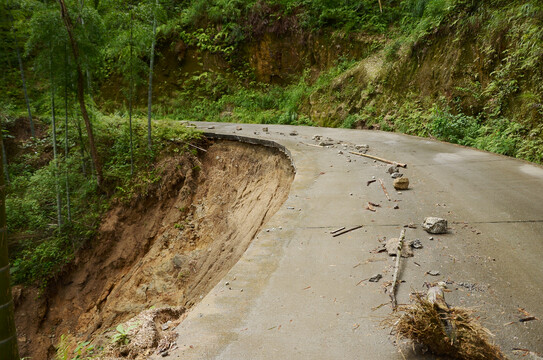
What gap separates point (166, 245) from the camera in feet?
34.3

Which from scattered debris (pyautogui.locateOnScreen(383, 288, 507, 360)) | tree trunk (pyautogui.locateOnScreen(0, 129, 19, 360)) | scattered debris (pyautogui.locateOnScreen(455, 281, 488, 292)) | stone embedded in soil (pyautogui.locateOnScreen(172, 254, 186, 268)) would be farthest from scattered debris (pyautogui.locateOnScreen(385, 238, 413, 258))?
stone embedded in soil (pyautogui.locateOnScreen(172, 254, 186, 268))

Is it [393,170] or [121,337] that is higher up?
[393,170]

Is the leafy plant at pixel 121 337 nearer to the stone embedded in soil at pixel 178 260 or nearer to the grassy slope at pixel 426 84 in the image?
the stone embedded in soil at pixel 178 260

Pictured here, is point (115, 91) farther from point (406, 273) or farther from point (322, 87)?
point (406, 273)

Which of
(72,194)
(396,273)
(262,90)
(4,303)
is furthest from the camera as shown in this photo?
(262,90)

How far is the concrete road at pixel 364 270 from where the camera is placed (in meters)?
2.74

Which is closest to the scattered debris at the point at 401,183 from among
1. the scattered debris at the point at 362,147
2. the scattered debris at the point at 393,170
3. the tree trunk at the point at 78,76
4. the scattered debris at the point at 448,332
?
the scattered debris at the point at 393,170

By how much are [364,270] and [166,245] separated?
803 cm

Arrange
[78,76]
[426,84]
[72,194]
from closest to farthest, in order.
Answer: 1. [78,76]
2. [72,194]
3. [426,84]

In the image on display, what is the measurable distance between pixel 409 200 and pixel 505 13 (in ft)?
29.0

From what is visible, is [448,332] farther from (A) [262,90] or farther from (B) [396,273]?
(A) [262,90]

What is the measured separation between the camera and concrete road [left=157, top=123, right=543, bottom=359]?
2.74 m

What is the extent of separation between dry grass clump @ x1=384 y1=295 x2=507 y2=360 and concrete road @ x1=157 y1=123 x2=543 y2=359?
151 millimetres

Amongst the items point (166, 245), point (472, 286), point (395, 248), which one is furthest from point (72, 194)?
point (472, 286)
